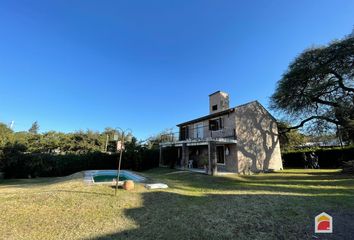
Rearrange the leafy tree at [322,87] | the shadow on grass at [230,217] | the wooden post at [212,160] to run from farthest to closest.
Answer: the leafy tree at [322,87], the wooden post at [212,160], the shadow on grass at [230,217]

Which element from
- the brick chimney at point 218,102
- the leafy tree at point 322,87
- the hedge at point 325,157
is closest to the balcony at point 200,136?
the brick chimney at point 218,102

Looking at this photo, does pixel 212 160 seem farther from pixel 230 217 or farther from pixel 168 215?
pixel 168 215

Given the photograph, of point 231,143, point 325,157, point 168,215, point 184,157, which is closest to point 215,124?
point 231,143

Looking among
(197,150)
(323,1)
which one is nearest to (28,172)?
(197,150)

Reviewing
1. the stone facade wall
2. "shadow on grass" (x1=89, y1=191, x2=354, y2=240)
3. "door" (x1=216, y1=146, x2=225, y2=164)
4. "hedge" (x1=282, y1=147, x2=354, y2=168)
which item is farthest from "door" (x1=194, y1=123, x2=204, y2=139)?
"shadow on grass" (x1=89, y1=191, x2=354, y2=240)

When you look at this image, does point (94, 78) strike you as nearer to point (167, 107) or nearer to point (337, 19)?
point (167, 107)

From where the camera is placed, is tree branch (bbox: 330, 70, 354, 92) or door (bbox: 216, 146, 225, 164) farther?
door (bbox: 216, 146, 225, 164)

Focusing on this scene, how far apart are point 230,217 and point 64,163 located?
17630 millimetres

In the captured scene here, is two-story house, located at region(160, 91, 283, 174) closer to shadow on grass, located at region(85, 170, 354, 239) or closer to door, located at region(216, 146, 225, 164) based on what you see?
door, located at region(216, 146, 225, 164)

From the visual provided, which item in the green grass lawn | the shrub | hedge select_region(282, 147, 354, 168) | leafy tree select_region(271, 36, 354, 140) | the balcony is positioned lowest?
the green grass lawn

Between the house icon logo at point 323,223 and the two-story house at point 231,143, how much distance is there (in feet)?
32.5

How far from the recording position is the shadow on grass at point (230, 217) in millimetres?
4633

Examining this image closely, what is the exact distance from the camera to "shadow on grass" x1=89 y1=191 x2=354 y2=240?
463 cm

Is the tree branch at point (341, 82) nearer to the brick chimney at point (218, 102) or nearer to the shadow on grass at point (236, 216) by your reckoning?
the brick chimney at point (218, 102)
